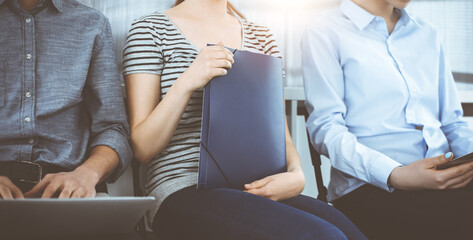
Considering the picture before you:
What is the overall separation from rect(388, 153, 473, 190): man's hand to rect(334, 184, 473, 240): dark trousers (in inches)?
0.8

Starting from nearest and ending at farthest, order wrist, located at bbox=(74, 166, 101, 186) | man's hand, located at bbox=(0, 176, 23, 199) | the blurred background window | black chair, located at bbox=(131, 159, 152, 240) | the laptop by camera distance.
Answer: the laptop < man's hand, located at bbox=(0, 176, 23, 199) < wrist, located at bbox=(74, 166, 101, 186) < black chair, located at bbox=(131, 159, 152, 240) < the blurred background window

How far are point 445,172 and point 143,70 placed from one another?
0.82 meters

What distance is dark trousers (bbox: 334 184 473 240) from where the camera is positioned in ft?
3.25

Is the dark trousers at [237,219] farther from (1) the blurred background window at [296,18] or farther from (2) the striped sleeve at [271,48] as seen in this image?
(1) the blurred background window at [296,18]

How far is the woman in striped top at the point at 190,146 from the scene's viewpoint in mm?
846

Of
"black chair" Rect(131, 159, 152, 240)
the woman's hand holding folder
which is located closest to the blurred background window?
"black chair" Rect(131, 159, 152, 240)

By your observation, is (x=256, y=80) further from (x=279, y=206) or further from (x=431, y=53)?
(x=431, y=53)

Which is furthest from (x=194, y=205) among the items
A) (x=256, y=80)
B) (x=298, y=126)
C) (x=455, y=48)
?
(x=455, y=48)

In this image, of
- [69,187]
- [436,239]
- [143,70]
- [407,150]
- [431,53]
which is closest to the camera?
[69,187]

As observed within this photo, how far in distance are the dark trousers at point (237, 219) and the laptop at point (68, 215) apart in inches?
7.1

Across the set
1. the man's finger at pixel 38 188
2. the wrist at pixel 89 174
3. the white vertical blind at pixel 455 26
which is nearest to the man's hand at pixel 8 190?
the man's finger at pixel 38 188

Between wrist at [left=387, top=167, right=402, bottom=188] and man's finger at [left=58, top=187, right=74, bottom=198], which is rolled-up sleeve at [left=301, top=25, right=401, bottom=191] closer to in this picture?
wrist at [left=387, top=167, right=402, bottom=188]

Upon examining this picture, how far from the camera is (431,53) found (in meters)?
1.37

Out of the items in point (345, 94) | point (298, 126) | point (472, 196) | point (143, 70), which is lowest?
point (298, 126)
